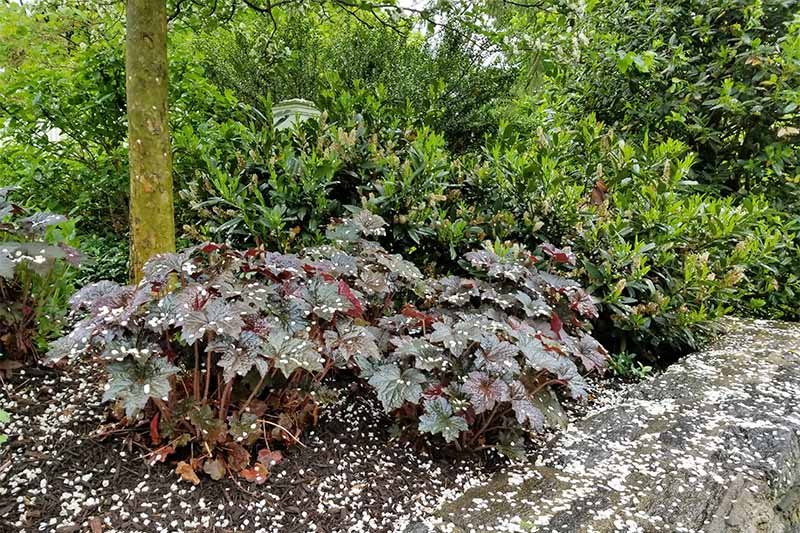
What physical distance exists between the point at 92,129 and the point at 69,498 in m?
2.62

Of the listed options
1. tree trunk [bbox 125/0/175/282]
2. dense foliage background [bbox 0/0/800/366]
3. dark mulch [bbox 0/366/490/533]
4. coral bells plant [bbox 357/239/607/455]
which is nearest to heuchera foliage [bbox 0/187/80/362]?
dark mulch [bbox 0/366/490/533]

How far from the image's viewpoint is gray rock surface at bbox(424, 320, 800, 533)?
1.37 meters

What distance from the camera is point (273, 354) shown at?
139cm

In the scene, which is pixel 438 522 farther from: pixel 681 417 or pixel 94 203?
pixel 94 203

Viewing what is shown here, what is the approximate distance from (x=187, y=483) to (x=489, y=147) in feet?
9.21

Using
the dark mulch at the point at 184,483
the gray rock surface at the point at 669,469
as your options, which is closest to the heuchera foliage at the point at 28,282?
the dark mulch at the point at 184,483

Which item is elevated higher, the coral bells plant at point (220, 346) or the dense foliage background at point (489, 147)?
the dense foliage background at point (489, 147)

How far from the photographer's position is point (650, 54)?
9.80ft

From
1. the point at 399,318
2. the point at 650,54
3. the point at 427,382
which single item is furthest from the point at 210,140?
the point at 650,54

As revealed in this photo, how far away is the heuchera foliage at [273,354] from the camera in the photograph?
54.9 inches

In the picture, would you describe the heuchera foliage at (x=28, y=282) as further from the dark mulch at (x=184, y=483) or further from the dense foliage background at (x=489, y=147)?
the dense foliage background at (x=489, y=147)

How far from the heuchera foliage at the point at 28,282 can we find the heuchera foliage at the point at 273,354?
194 millimetres

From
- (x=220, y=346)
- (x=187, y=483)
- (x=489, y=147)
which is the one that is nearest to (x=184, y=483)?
(x=187, y=483)

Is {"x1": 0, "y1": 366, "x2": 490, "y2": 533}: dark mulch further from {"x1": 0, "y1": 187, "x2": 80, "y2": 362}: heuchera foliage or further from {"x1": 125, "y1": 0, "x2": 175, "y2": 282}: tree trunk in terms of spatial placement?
{"x1": 125, "y1": 0, "x2": 175, "y2": 282}: tree trunk
